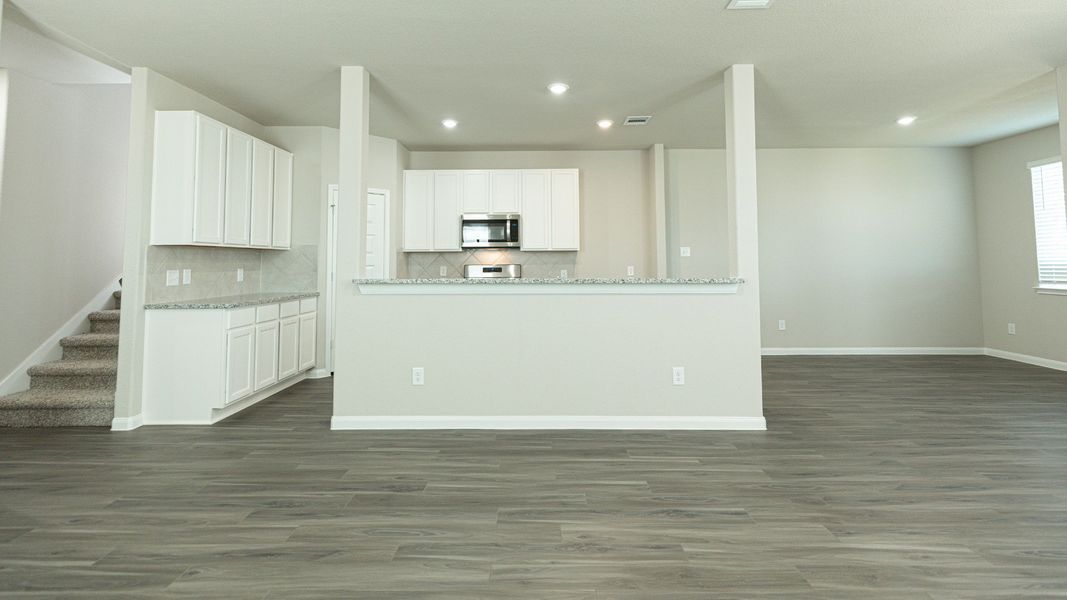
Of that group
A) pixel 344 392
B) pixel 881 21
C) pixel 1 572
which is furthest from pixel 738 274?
pixel 1 572

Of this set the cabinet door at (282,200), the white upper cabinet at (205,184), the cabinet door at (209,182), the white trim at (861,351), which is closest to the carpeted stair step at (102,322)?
the white upper cabinet at (205,184)

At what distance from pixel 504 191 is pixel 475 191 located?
13.7 inches

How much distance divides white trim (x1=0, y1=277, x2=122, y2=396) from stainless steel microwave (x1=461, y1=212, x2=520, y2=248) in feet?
11.6

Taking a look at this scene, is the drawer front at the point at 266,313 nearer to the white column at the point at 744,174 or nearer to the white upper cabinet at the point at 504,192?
the white upper cabinet at the point at 504,192

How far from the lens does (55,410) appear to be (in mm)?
3770

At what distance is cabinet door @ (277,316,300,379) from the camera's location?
478cm

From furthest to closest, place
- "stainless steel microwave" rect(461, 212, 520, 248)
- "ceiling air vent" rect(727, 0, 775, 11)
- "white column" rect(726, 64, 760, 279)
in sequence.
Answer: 1. "stainless steel microwave" rect(461, 212, 520, 248)
2. "white column" rect(726, 64, 760, 279)
3. "ceiling air vent" rect(727, 0, 775, 11)

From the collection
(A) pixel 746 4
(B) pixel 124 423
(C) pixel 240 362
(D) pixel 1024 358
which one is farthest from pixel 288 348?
(D) pixel 1024 358

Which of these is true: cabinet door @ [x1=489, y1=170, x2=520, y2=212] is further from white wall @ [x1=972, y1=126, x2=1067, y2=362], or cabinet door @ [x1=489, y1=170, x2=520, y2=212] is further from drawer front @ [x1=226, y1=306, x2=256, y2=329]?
white wall @ [x1=972, y1=126, x2=1067, y2=362]

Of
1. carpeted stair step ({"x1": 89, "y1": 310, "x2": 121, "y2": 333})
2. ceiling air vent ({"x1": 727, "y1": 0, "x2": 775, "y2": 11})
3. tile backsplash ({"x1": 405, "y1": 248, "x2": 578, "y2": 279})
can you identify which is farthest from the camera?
tile backsplash ({"x1": 405, "y1": 248, "x2": 578, "y2": 279})

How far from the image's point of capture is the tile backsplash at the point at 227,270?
408 centimetres

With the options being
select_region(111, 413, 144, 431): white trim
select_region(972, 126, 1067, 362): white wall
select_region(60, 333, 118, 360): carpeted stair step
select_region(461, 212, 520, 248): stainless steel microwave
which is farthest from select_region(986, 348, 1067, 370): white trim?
select_region(60, 333, 118, 360): carpeted stair step

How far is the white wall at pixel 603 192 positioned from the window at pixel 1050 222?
175 inches

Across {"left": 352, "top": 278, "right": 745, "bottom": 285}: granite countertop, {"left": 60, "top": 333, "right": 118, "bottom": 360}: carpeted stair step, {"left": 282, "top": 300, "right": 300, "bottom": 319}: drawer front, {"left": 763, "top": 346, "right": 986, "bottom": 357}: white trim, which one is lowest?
{"left": 763, "top": 346, "right": 986, "bottom": 357}: white trim
